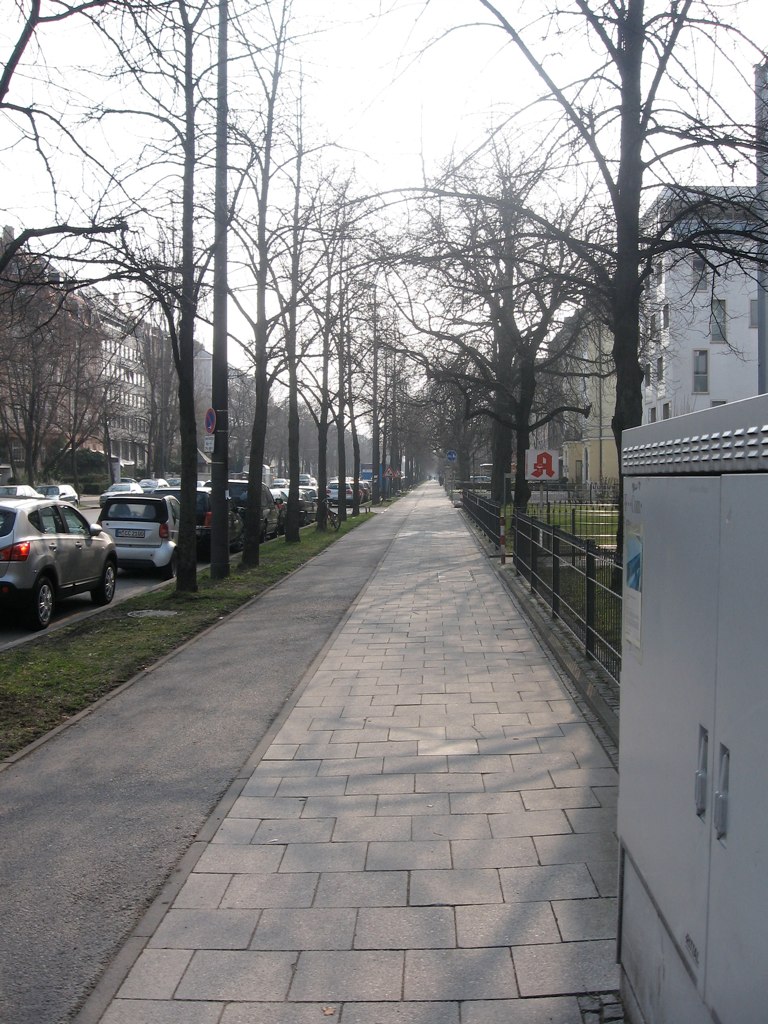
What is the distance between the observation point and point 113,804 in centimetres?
529

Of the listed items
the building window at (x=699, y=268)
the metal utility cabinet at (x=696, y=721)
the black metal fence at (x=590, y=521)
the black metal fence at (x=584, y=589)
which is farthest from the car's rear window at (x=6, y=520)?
the black metal fence at (x=590, y=521)

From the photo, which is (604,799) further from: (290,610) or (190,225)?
(190,225)

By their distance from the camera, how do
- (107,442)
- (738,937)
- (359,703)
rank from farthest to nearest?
(107,442)
(359,703)
(738,937)

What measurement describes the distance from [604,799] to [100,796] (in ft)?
9.14

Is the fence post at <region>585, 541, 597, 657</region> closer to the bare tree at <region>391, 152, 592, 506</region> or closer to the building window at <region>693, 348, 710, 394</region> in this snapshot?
the bare tree at <region>391, 152, 592, 506</region>

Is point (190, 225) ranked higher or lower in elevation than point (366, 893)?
higher

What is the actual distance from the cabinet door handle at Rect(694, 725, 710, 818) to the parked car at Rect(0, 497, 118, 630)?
10171 mm

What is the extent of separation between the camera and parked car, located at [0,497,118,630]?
11.2 m

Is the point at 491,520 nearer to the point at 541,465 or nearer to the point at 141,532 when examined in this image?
the point at 541,465

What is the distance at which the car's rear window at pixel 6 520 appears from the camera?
37.1 ft

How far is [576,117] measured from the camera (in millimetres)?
9773

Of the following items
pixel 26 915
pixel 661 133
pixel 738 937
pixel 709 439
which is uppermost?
pixel 661 133

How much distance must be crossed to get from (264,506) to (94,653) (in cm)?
1814

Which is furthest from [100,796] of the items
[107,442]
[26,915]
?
[107,442]
